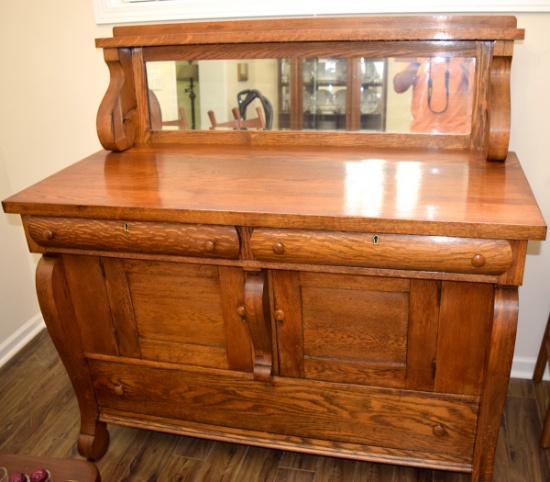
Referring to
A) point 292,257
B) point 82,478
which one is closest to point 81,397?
point 82,478

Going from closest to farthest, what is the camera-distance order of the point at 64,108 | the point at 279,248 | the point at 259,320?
the point at 279,248, the point at 259,320, the point at 64,108

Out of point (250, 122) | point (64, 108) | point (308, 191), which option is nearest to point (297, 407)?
point (308, 191)

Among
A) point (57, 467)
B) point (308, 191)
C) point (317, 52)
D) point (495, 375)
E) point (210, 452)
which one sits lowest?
point (210, 452)

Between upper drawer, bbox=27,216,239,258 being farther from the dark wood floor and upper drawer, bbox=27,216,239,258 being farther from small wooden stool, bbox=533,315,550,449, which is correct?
small wooden stool, bbox=533,315,550,449

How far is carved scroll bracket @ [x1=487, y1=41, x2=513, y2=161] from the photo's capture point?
1.51 m

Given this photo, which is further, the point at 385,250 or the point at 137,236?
the point at 137,236

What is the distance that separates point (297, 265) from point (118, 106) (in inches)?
34.0

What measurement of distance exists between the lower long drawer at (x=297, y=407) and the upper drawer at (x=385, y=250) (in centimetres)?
41

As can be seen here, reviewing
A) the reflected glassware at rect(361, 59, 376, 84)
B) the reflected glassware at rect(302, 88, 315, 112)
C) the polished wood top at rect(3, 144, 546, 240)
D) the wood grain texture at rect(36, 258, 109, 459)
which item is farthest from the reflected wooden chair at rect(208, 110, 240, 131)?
the wood grain texture at rect(36, 258, 109, 459)

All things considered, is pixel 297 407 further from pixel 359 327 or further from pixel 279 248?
pixel 279 248

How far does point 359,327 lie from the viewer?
1479mm

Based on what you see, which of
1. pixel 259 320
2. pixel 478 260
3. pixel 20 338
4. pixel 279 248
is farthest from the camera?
pixel 20 338

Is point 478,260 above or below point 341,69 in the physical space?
below

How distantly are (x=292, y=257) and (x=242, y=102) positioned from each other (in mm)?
690
